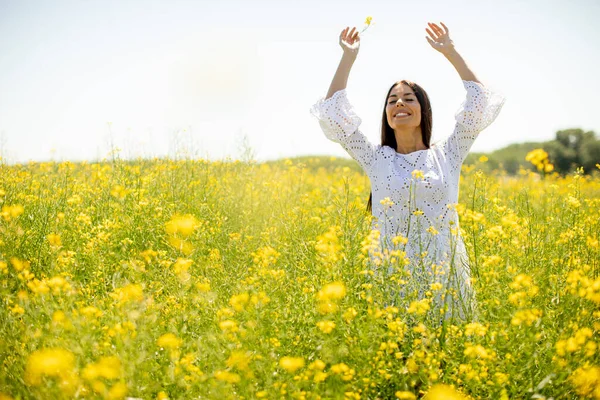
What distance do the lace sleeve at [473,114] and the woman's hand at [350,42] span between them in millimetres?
720

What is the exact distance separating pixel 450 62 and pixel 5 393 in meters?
A: 2.88

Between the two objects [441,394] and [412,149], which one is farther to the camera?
[412,149]

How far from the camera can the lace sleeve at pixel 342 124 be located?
2.82m

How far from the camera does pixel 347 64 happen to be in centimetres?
283

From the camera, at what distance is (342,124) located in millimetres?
2820

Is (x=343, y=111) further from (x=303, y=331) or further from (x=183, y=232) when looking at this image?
(x=303, y=331)

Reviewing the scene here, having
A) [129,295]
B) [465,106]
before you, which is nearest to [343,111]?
[465,106]

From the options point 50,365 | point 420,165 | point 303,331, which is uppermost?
point 420,165

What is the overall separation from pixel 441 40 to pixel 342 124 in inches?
32.5

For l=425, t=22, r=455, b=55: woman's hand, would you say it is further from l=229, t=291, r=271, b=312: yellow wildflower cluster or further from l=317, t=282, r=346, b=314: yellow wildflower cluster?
l=229, t=291, r=271, b=312: yellow wildflower cluster

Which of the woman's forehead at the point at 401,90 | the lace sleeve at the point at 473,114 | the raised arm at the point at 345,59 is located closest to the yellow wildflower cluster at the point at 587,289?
the lace sleeve at the point at 473,114

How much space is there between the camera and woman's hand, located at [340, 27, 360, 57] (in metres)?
2.82

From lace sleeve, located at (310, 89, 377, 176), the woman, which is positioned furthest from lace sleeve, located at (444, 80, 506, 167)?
lace sleeve, located at (310, 89, 377, 176)

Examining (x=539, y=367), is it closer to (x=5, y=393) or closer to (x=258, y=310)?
(x=258, y=310)
